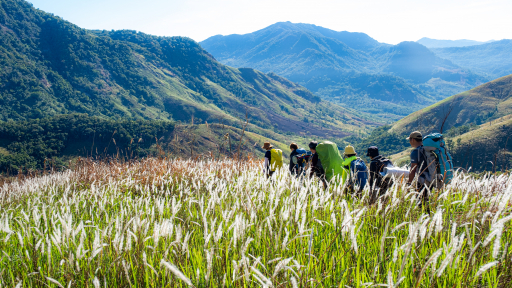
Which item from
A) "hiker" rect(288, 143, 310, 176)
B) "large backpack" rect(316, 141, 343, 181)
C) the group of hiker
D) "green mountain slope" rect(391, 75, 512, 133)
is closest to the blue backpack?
the group of hiker

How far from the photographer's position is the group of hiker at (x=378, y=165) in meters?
4.59

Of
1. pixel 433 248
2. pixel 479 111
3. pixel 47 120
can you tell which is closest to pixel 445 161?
pixel 433 248

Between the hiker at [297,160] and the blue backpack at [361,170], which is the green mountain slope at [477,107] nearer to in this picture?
the hiker at [297,160]

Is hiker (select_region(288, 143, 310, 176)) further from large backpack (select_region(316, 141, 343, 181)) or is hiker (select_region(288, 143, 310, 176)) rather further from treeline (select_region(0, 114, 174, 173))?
treeline (select_region(0, 114, 174, 173))

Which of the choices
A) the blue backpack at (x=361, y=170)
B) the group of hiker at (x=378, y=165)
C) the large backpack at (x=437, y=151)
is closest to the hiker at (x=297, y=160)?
the group of hiker at (x=378, y=165)

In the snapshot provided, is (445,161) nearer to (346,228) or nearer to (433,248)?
(433,248)

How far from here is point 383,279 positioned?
217 centimetres

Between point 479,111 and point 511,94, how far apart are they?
2397cm

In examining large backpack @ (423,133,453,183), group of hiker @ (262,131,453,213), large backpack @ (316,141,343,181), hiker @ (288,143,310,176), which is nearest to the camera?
group of hiker @ (262,131,453,213)

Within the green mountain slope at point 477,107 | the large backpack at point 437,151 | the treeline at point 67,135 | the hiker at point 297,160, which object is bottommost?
the treeline at point 67,135

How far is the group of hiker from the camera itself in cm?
459

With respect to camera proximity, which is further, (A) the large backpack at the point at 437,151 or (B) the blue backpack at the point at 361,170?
(B) the blue backpack at the point at 361,170

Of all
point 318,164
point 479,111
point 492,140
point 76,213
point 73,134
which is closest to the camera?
point 76,213

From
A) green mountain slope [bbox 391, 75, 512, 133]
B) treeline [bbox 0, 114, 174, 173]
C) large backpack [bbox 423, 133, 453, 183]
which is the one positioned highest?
green mountain slope [bbox 391, 75, 512, 133]
